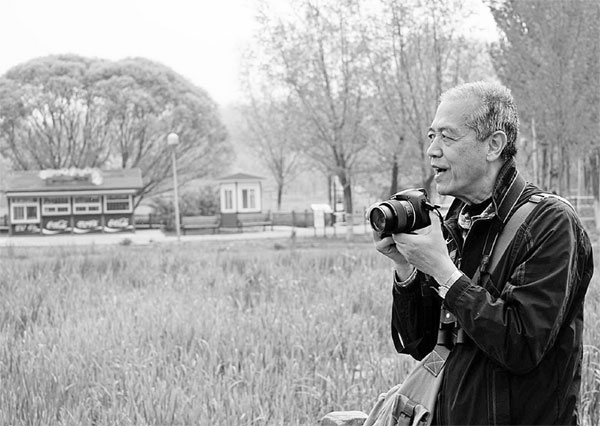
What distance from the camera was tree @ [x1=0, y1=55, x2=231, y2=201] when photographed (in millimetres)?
31047

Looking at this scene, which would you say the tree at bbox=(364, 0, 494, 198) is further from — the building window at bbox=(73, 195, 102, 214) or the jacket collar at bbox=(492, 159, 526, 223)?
the jacket collar at bbox=(492, 159, 526, 223)

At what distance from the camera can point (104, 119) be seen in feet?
104

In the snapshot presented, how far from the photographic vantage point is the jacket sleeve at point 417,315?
83.2 inches

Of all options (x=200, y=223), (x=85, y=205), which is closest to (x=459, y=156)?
(x=200, y=223)

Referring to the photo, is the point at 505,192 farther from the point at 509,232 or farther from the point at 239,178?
the point at 239,178

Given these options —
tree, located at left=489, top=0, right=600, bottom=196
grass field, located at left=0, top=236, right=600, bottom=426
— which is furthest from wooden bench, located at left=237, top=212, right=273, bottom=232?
grass field, located at left=0, top=236, right=600, bottom=426

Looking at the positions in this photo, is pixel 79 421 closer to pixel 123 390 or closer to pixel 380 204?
pixel 123 390

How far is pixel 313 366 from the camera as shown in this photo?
4.61 meters

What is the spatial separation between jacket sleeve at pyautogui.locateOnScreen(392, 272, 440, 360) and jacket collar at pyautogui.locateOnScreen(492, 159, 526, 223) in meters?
0.28

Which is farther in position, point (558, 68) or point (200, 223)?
point (200, 223)

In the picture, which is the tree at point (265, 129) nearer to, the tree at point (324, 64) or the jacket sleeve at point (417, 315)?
the tree at point (324, 64)

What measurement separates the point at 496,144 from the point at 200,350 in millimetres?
3357

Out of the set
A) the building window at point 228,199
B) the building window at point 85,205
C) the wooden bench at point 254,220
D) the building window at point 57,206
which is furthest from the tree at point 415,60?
the building window at point 57,206

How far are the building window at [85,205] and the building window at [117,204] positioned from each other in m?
0.28
